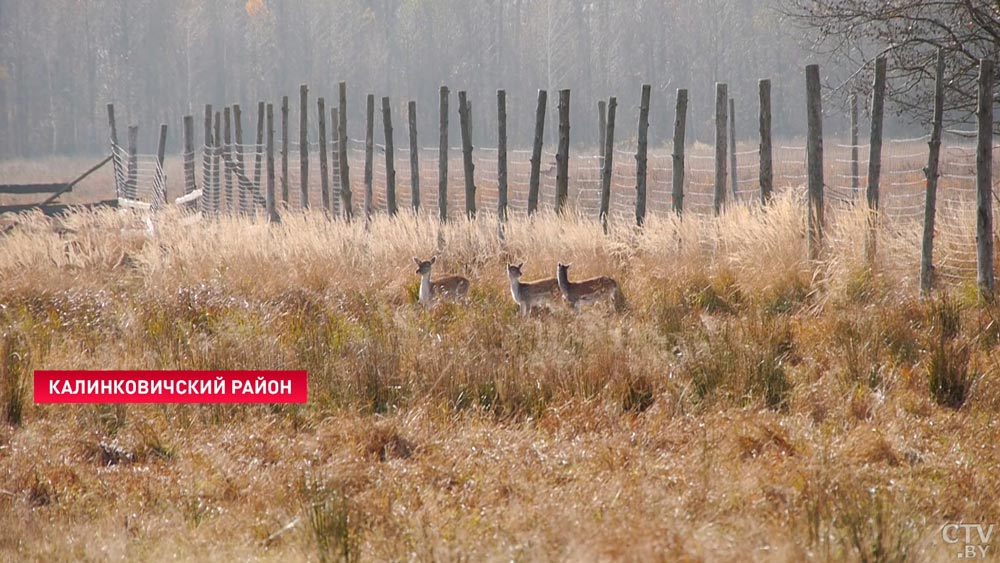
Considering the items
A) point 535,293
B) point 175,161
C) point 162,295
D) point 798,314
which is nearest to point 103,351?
point 162,295

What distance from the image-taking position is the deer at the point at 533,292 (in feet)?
35.1

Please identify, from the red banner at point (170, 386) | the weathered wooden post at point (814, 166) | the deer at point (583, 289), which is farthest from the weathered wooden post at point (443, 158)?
the red banner at point (170, 386)

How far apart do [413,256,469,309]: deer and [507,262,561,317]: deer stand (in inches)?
25.6

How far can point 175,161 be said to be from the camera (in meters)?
56.8

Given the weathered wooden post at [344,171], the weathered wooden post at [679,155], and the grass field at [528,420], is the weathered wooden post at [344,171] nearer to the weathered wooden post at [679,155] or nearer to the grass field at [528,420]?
the weathered wooden post at [679,155]

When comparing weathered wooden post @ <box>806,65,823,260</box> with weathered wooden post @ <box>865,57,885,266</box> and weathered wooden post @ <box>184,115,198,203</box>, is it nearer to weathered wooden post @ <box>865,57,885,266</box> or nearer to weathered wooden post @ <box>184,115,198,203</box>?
weathered wooden post @ <box>865,57,885,266</box>

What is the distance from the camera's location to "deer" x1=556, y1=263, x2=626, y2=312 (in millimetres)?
10617

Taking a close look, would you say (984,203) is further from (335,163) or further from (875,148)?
(335,163)

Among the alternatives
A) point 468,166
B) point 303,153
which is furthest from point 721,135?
point 303,153

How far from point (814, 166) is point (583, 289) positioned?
3.21 m

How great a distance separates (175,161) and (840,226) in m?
49.2

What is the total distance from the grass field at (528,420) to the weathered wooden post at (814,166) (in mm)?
238

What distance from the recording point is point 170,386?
27.3ft

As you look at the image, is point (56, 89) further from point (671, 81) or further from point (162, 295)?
point (162, 295)
